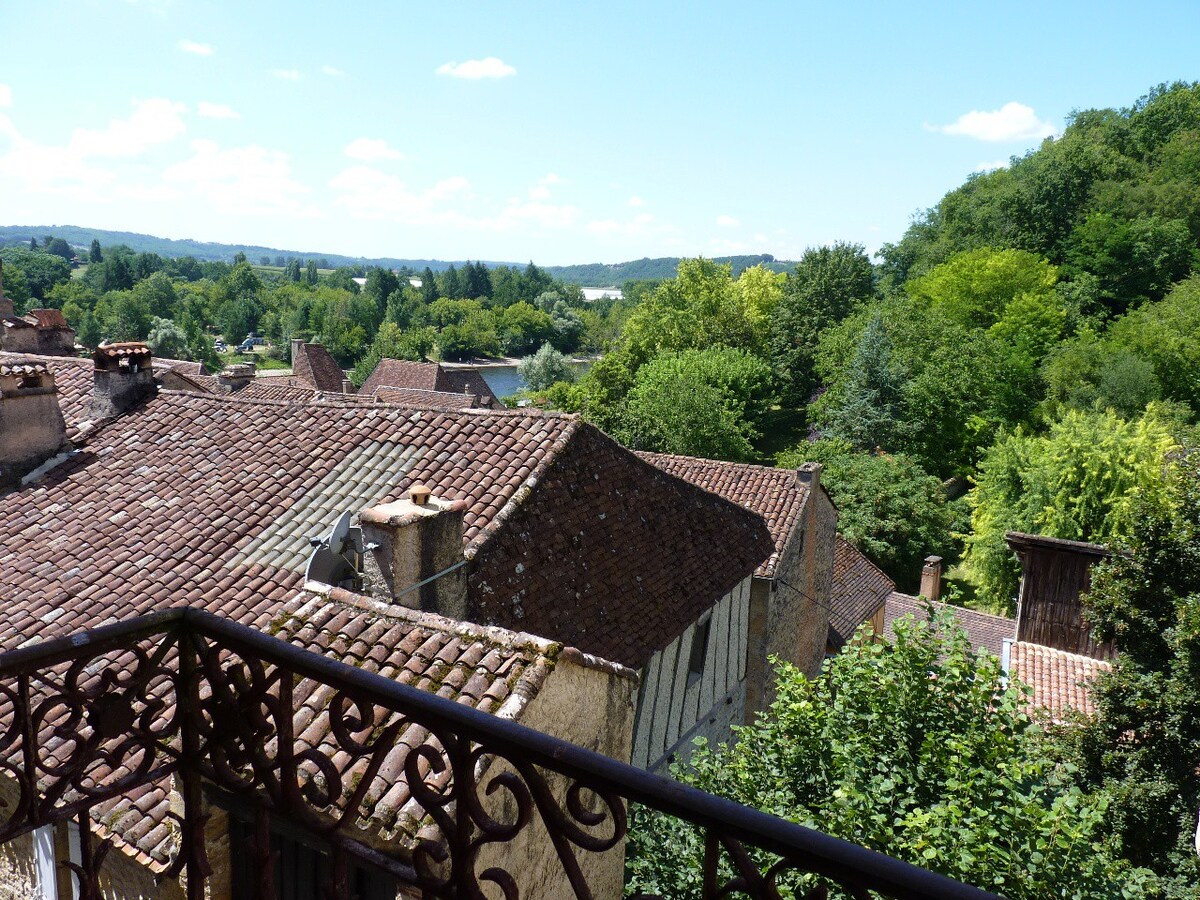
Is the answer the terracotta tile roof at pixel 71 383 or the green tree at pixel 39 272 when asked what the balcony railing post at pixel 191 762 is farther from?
the green tree at pixel 39 272

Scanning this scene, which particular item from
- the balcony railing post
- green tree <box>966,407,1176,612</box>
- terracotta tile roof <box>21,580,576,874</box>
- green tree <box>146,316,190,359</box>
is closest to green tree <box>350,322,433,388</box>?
green tree <box>146,316,190,359</box>

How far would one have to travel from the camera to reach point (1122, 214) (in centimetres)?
4462

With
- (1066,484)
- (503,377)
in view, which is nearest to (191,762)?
(1066,484)

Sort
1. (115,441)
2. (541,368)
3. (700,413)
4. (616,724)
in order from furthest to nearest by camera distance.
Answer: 1. (541,368)
2. (700,413)
3. (115,441)
4. (616,724)

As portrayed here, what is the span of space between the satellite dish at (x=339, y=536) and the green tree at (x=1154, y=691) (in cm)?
946

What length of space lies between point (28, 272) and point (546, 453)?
142 metres

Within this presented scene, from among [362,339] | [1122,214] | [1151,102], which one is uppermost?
[1151,102]

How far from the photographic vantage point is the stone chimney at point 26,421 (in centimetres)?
1041

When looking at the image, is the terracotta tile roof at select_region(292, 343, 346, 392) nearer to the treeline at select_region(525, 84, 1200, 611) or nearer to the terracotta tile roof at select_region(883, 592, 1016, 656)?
the treeline at select_region(525, 84, 1200, 611)

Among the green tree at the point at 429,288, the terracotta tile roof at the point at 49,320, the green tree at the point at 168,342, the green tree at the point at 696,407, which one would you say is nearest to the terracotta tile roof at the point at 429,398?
the green tree at the point at 696,407

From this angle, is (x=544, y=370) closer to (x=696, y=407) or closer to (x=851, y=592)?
(x=696, y=407)

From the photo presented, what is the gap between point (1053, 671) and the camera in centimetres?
1677

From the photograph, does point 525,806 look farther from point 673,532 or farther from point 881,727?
point 673,532

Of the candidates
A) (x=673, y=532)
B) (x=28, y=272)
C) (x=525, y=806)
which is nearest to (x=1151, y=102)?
(x=673, y=532)
